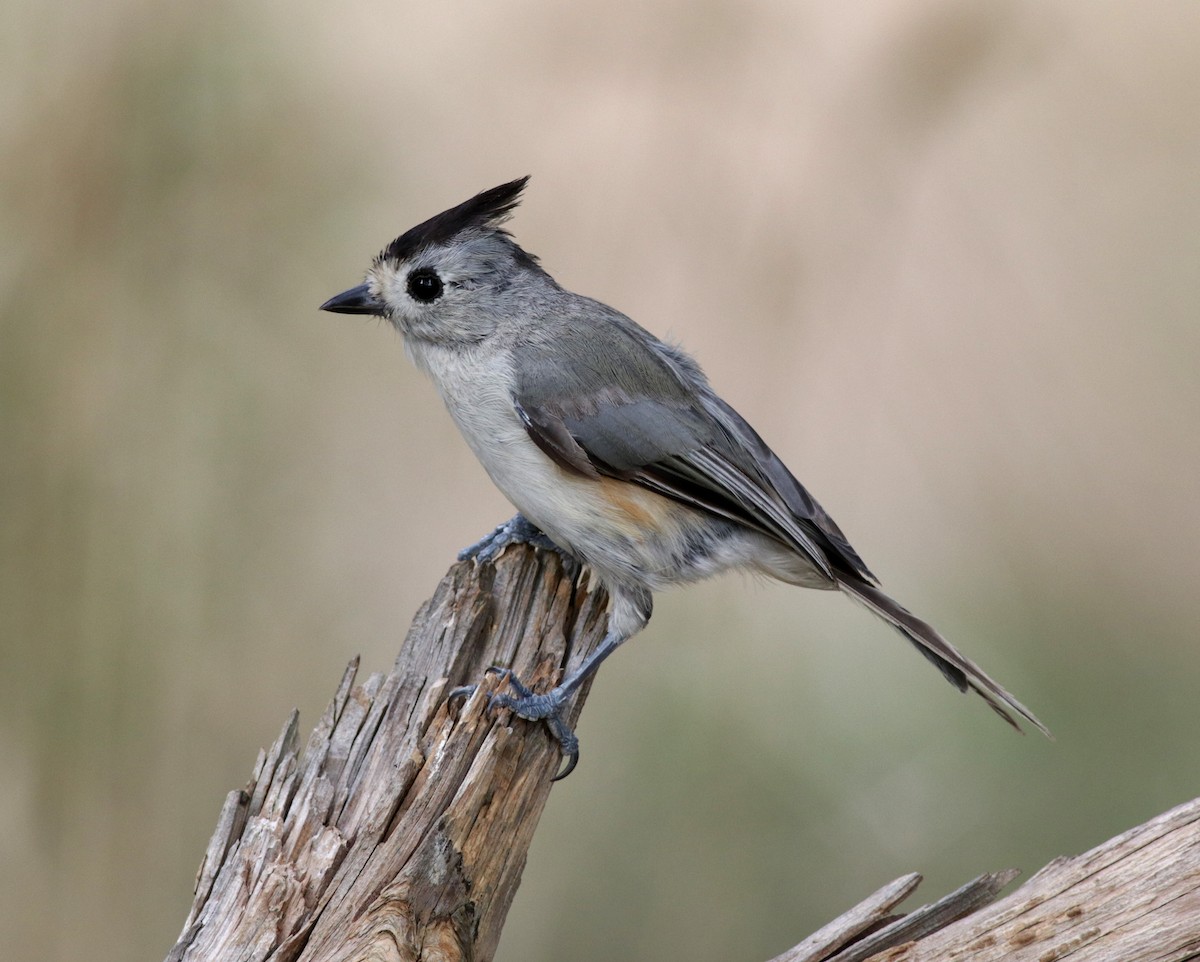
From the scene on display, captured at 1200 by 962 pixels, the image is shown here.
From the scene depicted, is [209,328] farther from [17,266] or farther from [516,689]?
[516,689]

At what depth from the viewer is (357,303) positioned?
297 centimetres

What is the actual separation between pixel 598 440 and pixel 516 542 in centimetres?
35

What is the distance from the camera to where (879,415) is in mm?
3549

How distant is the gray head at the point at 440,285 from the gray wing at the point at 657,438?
0.20 m

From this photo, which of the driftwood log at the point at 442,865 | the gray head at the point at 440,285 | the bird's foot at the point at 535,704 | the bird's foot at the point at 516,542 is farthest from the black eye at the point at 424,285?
the bird's foot at the point at 535,704

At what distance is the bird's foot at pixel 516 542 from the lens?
2.81 meters

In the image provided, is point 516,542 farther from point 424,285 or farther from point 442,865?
point 442,865

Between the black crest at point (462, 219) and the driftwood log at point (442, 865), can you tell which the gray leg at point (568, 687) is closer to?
the driftwood log at point (442, 865)

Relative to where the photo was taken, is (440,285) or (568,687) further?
(440,285)

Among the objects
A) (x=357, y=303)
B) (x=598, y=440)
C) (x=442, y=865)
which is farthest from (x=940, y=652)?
(x=357, y=303)

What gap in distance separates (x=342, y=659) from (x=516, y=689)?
4.29 feet

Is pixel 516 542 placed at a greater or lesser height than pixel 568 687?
greater

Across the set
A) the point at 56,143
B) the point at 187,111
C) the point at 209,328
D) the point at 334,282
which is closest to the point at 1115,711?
the point at 334,282

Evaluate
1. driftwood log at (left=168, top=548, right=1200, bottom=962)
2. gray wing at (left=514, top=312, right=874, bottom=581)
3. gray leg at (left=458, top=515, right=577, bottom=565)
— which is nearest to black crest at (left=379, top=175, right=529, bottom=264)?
gray wing at (left=514, top=312, right=874, bottom=581)
